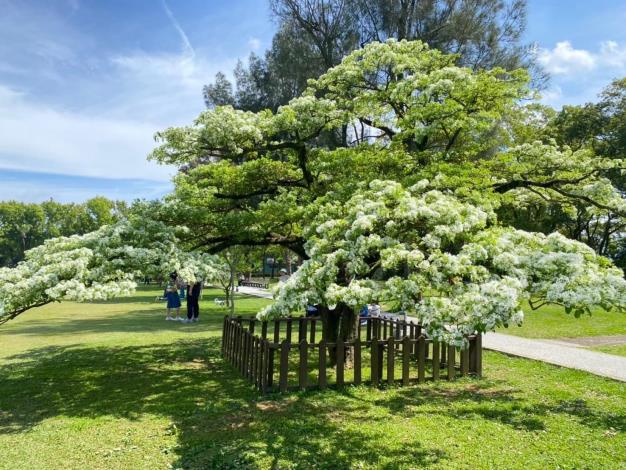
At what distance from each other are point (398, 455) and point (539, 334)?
1344 centimetres

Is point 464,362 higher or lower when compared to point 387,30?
lower

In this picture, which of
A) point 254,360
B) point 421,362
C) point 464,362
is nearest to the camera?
point 254,360

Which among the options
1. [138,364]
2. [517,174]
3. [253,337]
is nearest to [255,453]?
[253,337]

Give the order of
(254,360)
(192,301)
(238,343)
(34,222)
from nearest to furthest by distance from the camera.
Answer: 1. (254,360)
2. (238,343)
3. (192,301)
4. (34,222)

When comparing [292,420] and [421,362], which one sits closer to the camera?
[292,420]

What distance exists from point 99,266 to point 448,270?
19.4 ft

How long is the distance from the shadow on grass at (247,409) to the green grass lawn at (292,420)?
0.02 metres

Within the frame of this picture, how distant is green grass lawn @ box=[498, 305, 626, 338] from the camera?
57.2 ft

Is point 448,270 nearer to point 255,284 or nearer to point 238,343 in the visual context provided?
point 238,343

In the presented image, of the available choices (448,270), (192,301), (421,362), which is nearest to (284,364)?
(421,362)

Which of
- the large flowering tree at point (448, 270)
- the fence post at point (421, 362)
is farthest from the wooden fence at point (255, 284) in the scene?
the large flowering tree at point (448, 270)

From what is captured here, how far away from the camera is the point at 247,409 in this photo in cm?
834

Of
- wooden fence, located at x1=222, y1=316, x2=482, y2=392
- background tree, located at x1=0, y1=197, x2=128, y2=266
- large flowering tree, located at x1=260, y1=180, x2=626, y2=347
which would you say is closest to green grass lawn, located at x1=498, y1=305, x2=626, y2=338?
wooden fence, located at x1=222, y1=316, x2=482, y2=392

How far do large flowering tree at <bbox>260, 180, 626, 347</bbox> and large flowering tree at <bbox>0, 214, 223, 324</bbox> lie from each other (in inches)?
111
